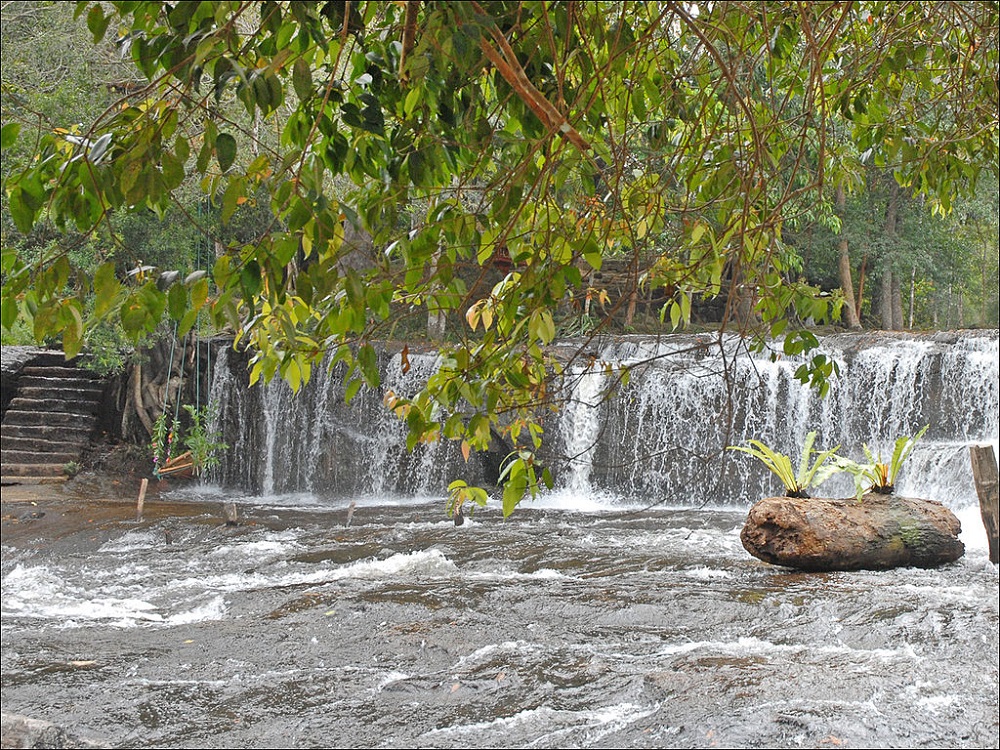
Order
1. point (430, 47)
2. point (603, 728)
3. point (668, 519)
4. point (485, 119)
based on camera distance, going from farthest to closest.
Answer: point (668, 519), point (603, 728), point (485, 119), point (430, 47)

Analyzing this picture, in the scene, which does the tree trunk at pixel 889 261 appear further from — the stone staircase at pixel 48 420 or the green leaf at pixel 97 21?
the green leaf at pixel 97 21

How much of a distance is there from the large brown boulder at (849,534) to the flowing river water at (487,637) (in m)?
0.18

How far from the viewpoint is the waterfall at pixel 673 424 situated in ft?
46.9

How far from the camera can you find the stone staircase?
15867mm

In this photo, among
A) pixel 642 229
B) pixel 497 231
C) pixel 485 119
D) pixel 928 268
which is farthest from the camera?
pixel 928 268

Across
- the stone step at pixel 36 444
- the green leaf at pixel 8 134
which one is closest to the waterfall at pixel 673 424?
the stone step at pixel 36 444

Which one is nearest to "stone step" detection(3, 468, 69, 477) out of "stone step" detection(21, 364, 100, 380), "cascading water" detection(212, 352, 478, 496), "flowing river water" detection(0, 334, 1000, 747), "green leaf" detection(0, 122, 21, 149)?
"stone step" detection(21, 364, 100, 380)

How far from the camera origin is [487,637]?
24.2ft

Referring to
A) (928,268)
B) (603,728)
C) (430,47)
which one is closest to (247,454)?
(603,728)

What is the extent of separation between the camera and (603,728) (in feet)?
18.5

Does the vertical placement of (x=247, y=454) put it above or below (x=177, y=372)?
below

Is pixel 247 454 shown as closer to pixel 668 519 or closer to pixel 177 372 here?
pixel 177 372

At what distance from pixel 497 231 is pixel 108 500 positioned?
13.4m

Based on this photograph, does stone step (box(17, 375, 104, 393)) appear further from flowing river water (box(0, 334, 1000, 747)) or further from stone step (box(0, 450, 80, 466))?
flowing river water (box(0, 334, 1000, 747))
